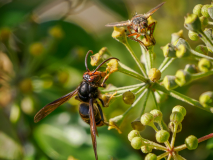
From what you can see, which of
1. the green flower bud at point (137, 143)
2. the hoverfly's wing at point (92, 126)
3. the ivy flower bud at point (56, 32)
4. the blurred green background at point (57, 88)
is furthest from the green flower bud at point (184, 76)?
the ivy flower bud at point (56, 32)

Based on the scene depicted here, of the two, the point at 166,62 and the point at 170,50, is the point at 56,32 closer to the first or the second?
the point at 166,62

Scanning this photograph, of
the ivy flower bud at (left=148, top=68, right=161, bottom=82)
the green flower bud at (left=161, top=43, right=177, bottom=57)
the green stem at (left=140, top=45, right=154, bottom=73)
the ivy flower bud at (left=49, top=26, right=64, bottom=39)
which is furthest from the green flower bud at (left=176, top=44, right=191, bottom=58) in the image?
the ivy flower bud at (left=49, top=26, right=64, bottom=39)

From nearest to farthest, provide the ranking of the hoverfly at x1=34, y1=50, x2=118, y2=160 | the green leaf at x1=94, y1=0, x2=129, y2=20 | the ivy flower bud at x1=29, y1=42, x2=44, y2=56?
the hoverfly at x1=34, y1=50, x2=118, y2=160 → the ivy flower bud at x1=29, y1=42, x2=44, y2=56 → the green leaf at x1=94, y1=0, x2=129, y2=20

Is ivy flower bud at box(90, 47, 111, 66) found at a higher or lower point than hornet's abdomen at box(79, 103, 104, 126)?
higher

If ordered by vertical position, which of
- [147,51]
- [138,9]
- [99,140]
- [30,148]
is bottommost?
[30,148]

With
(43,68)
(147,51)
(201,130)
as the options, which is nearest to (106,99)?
(147,51)

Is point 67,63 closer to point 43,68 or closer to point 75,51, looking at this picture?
point 75,51

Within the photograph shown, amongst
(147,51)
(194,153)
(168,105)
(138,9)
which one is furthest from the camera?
(138,9)

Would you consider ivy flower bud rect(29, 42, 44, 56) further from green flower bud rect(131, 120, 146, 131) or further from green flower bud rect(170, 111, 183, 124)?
green flower bud rect(170, 111, 183, 124)

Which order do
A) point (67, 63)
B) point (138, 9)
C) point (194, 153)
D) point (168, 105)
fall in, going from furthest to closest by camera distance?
point (138, 9), point (67, 63), point (168, 105), point (194, 153)
